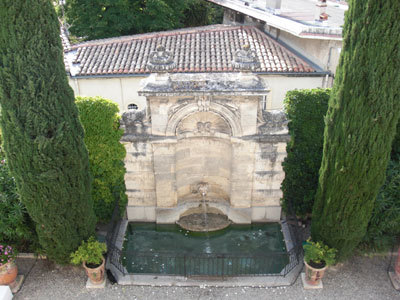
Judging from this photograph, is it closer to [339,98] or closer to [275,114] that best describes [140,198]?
[275,114]

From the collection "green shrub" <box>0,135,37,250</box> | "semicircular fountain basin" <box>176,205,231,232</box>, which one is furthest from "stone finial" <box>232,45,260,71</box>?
"green shrub" <box>0,135,37,250</box>

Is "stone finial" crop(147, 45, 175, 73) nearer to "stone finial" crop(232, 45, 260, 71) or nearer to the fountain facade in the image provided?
the fountain facade

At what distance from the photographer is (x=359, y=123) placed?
895 cm

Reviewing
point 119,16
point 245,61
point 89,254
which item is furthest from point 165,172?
point 119,16

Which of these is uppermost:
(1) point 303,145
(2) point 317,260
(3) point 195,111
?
(3) point 195,111

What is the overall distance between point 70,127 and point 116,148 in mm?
2536

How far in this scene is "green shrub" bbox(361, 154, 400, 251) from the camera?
10508 millimetres

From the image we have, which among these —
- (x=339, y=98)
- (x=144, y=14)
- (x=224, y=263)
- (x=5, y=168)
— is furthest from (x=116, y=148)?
(x=144, y=14)

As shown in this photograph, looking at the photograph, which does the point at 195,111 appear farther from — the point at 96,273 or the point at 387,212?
the point at 387,212

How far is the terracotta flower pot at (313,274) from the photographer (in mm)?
10078

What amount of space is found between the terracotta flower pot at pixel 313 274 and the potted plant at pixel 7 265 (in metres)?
8.01

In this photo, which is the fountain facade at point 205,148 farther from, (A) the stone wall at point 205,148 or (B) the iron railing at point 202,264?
(B) the iron railing at point 202,264

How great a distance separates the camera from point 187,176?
1295 centimetres

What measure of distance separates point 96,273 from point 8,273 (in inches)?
92.7
